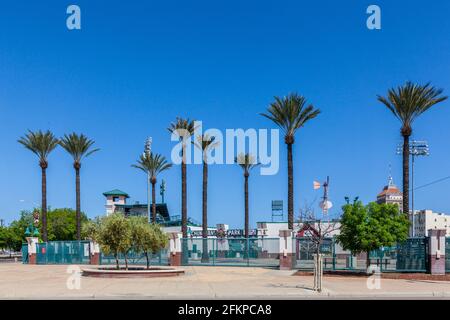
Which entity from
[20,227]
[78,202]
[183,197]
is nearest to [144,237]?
[183,197]

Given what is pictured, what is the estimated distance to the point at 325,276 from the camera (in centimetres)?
3056

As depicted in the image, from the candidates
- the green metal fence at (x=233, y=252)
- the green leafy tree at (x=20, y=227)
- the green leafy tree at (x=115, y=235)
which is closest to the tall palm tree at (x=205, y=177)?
the green metal fence at (x=233, y=252)

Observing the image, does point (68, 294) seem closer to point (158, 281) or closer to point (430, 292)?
point (158, 281)

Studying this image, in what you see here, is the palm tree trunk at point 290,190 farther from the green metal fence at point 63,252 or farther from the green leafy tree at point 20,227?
the green leafy tree at point 20,227

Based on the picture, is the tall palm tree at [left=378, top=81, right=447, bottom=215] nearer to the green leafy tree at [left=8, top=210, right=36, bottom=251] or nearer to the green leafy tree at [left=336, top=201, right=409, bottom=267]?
the green leafy tree at [left=336, top=201, right=409, bottom=267]

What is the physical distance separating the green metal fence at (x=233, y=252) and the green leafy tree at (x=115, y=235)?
11175mm

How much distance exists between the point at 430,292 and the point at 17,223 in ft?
299

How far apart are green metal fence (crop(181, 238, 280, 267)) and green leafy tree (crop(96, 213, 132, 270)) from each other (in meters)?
11.2

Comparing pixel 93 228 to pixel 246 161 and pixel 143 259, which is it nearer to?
pixel 143 259

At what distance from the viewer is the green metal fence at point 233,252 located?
3975cm

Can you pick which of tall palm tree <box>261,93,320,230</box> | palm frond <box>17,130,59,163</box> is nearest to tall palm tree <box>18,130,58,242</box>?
palm frond <box>17,130,59,163</box>

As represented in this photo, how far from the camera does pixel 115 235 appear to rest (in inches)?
1177

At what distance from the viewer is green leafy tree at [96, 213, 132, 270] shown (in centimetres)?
2978
